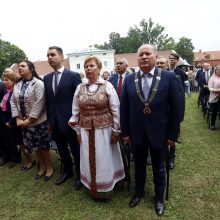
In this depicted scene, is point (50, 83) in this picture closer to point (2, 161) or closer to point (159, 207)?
point (159, 207)

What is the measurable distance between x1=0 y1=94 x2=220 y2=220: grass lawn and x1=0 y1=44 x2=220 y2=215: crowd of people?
0.52ft

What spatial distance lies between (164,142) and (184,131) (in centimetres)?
403

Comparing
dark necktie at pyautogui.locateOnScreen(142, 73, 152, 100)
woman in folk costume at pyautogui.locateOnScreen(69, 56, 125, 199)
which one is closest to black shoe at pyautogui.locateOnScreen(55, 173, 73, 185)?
woman in folk costume at pyautogui.locateOnScreen(69, 56, 125, 199)

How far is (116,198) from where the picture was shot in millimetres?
3648

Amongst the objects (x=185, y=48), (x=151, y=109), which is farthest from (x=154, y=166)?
(x=185, y=48)

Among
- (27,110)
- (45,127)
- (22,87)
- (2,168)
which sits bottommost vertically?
(2,168)

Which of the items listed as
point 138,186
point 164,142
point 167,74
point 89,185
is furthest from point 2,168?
point 167,74

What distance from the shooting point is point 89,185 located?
3.62 meters

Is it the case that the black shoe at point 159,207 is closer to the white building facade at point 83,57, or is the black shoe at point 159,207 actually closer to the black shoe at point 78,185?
the black shoe at point 78,185

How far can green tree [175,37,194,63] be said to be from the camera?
5550cm

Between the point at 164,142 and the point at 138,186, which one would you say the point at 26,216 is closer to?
the point at 138,186

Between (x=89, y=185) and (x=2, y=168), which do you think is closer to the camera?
(x=89, y=185)

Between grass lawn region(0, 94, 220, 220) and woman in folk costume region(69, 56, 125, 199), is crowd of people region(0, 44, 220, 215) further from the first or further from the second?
A: grass lawn region(0, 94, 220, 220)

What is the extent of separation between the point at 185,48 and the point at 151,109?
58.4 m
